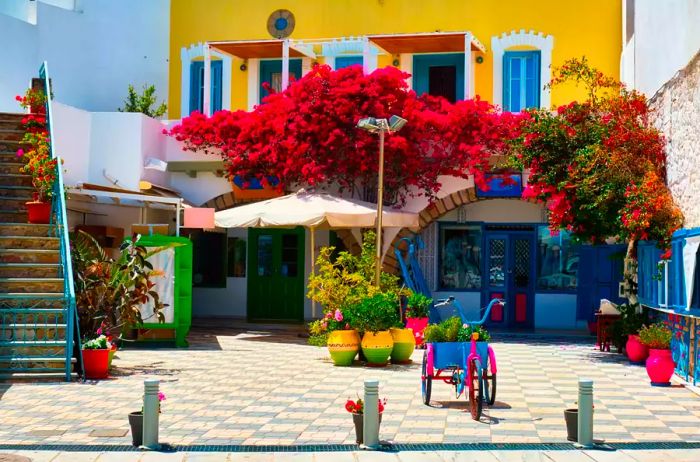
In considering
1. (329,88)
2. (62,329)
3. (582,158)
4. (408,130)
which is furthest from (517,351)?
(62,329)

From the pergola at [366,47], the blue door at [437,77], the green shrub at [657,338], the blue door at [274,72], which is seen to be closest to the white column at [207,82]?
the pergola at [366,47]

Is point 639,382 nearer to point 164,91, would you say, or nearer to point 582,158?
point 582,158

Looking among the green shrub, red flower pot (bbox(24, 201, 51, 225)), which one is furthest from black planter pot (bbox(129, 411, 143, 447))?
the green shrub

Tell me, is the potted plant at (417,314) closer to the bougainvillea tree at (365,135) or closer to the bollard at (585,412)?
the bougainvillea tree at (365,135)

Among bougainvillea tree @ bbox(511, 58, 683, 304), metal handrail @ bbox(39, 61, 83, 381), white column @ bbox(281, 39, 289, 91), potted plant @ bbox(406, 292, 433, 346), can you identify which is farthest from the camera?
white column @ bbox(281, 39, 289, 91)

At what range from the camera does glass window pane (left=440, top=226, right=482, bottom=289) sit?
2305cm

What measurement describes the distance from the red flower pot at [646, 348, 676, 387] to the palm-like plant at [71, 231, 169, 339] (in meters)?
6.97

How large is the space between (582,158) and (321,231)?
904 cm

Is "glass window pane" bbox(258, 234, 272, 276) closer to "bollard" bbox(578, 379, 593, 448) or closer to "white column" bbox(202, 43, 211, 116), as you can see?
"white column" bbox(202, 43, 211, 116)

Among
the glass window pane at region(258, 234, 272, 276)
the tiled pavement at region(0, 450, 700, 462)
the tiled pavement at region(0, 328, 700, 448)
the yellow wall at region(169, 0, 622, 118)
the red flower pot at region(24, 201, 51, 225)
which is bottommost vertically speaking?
the tiled pavement at region(0, 450, 700, 462)

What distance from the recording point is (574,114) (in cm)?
1673

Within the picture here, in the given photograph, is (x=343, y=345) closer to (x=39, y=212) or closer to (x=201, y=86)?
(x=39, y=212)

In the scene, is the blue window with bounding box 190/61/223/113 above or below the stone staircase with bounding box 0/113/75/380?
above

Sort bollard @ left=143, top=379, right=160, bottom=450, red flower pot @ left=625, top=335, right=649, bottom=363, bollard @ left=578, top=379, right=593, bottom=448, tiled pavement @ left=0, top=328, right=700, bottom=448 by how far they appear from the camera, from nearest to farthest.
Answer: bollard @ left=143, top=379, right=160, bottom=450 → bollard @ left=578, top=379, right=593, bottom=448 → tiled pavement @ left=0, top=328, right=700, bottom=448 → red flower pot @ left=625, top=335, right=649, bottom=363
